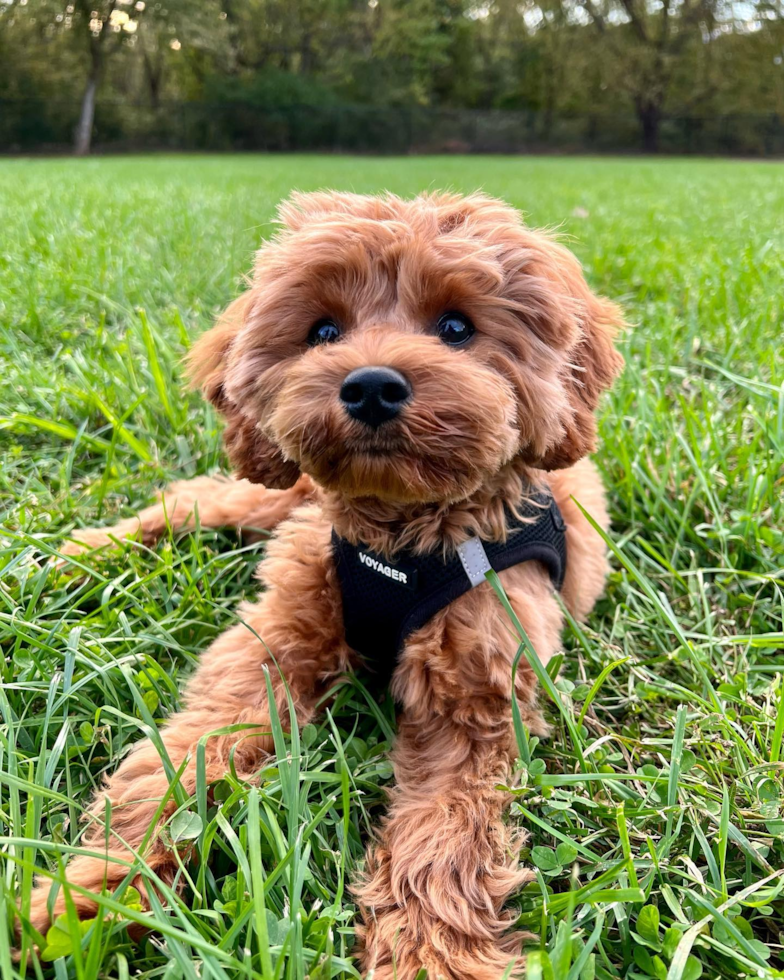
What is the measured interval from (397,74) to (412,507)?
50167 millimetres

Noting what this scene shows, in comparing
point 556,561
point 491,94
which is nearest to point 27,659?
point 556,561

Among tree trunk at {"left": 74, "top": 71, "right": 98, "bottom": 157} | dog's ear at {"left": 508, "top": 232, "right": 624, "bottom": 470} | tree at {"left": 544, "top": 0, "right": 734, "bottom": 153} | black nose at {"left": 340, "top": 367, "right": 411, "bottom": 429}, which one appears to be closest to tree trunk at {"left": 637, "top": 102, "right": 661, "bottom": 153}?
tree at {"left": 544, "top": 0, "right": 734, "bottom": 153}

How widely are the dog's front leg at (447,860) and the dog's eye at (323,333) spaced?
3.27 ft

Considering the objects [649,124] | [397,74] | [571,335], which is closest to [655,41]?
[649,124]

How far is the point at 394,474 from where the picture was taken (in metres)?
1.66

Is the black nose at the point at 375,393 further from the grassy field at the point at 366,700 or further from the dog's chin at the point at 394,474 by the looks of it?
the grassy field at the point at 366,700

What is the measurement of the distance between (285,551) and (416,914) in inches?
41.5

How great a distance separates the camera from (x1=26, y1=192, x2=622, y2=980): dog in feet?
4.89

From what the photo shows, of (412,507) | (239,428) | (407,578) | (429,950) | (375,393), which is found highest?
(375,393)

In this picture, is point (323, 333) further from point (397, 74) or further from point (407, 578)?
point (397, 74)

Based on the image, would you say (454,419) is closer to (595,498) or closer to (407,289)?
(407,289)

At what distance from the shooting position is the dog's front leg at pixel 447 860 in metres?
1.34

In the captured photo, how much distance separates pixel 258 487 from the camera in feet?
8.86

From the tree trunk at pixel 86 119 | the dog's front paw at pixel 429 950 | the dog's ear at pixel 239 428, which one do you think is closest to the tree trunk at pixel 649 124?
the tree trunk at pixel 86 119
